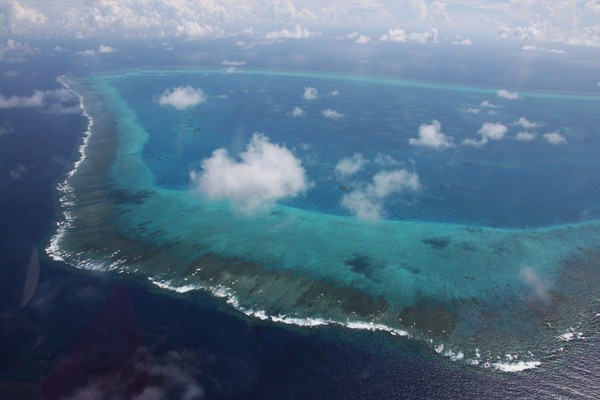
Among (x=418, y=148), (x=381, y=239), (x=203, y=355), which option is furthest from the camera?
(x=418, y=148)

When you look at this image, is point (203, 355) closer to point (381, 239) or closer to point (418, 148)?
point (381, 239)

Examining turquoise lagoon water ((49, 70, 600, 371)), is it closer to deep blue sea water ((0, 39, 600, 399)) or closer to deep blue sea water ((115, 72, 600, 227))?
deep blue sea water ((115, 72, 600, 227))

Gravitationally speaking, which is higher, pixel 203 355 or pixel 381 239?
pixel 381 239

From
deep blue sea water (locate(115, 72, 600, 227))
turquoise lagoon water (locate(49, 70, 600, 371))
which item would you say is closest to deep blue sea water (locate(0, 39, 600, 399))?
turquoise lagoon water (locate(49, 70, 600, 371))

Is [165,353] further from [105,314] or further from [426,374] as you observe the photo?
[426,374]

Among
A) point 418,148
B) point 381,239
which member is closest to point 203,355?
point 381,239
